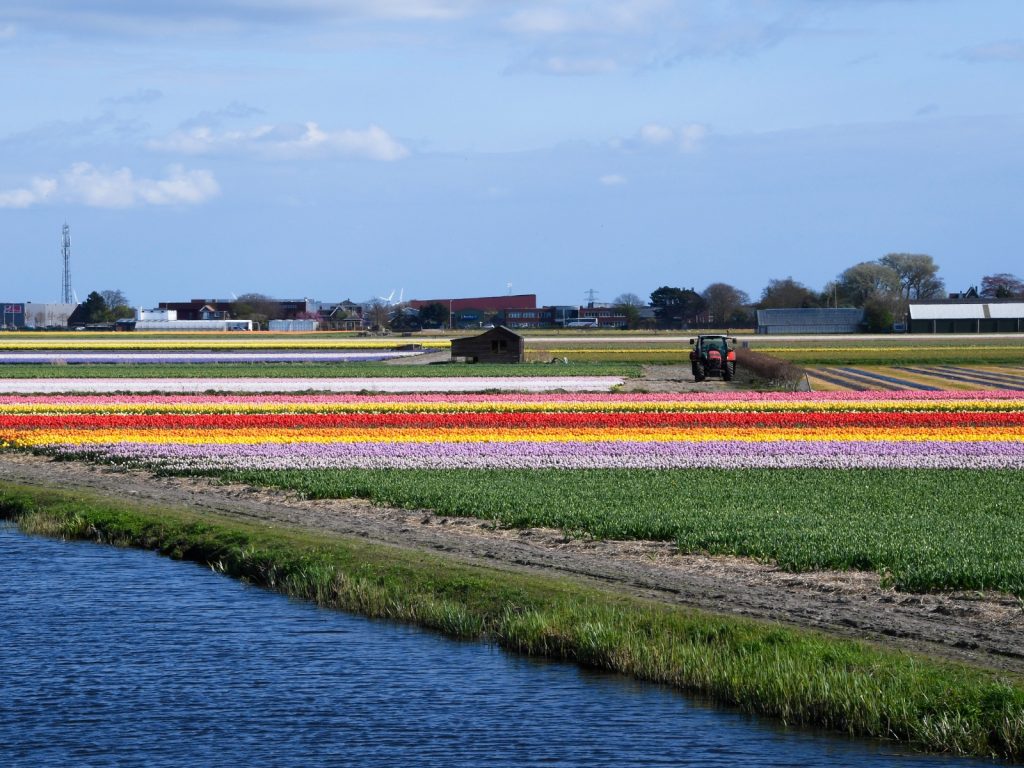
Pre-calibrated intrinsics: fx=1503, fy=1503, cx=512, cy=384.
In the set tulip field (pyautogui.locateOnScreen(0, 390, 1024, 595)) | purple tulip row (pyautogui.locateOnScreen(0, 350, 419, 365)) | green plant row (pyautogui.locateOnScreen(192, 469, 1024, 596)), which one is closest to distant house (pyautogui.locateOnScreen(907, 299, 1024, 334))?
purple tulip row (pyautogui.locateOnScreen(0, 350, 419, 365))

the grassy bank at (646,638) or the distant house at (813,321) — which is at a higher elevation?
the distant house at (813,321)

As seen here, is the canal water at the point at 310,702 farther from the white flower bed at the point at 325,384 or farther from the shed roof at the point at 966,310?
the shed roof at the point at 966,310

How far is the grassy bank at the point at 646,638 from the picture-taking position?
13680 mm

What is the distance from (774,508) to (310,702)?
38.7 feet

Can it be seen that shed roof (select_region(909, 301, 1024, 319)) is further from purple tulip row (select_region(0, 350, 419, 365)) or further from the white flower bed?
the white flower bed

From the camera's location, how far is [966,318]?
585 ft

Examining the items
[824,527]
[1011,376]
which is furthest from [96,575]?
[1011,376]

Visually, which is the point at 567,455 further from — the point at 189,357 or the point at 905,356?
the point at 905,356

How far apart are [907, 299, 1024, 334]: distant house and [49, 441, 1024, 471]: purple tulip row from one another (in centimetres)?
14632

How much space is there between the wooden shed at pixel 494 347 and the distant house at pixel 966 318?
321ft

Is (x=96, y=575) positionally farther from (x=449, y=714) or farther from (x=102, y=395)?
(x=102, y=395)

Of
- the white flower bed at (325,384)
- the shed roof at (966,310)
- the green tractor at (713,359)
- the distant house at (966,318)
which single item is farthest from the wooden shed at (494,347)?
the shed roof at (966,310)

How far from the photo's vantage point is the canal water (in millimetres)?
13328

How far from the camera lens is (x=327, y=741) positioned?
13.7 m
